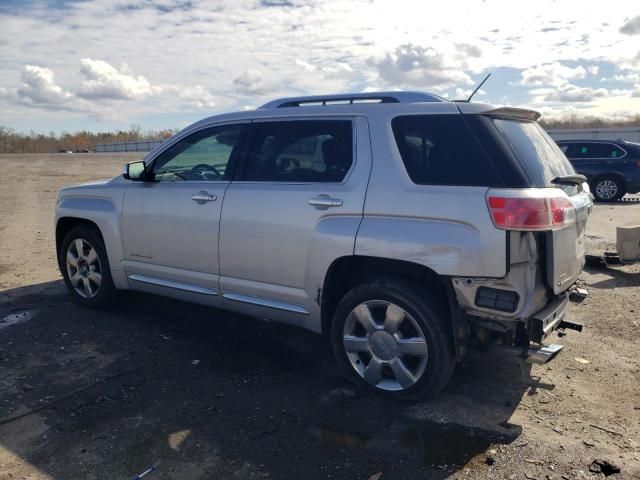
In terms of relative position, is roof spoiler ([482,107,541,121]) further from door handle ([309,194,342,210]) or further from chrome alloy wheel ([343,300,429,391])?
chrome alloy wheel ([343,300,429,391])

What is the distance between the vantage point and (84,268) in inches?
223

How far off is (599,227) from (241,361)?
29.3 ft

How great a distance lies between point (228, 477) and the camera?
298 centimetres

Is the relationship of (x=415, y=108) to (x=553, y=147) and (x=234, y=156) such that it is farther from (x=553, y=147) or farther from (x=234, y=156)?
(x=234, y=156)

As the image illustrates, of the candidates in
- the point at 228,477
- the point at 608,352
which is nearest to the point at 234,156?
the point at 228,477

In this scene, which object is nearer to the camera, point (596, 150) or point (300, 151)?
point (300, 151)

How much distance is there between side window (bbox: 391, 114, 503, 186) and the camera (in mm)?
3418

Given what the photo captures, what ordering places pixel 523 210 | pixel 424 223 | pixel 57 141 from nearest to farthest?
pixel 523 210 → pixel 424 223 → pixel 57 141

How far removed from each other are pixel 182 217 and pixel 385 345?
208 cm

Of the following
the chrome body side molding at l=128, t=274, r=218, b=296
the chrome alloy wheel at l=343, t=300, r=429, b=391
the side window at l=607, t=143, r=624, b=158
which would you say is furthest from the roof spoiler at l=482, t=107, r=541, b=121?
the side window at l=607, t=143, r=624, b=158

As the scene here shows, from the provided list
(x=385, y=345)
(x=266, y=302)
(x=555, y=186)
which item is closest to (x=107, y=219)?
(x=266, y=302)

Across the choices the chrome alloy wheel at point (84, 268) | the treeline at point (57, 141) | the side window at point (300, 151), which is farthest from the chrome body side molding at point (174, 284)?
the treeline at point (57, 141)

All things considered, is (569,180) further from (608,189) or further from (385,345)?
(608,189)

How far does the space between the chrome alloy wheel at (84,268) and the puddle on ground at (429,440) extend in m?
3.17
